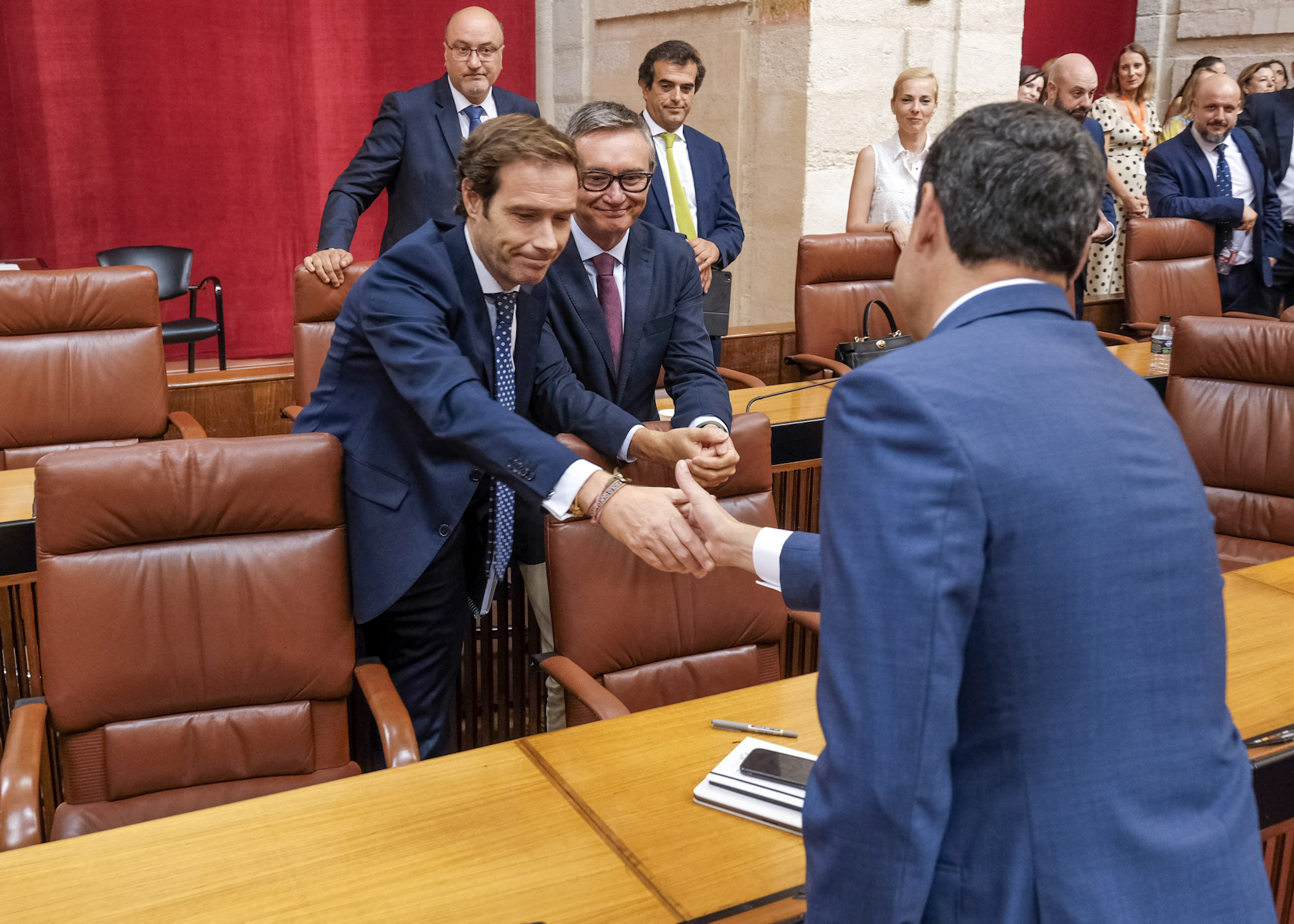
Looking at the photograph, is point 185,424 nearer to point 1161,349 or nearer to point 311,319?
point 311,319

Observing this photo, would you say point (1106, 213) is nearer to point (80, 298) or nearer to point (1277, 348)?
point (1277, 348)

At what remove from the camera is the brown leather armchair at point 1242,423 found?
9.52ft

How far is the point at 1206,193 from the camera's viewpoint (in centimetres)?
503

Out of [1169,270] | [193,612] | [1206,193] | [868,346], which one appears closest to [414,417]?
[193,612]

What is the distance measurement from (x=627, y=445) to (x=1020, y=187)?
47.3 inches

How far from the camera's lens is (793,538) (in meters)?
1.33

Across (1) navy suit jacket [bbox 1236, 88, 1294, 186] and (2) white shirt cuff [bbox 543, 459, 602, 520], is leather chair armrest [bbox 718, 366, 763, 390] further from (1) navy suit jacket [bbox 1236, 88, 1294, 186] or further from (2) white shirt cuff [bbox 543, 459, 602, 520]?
(1) navy suit jacket [bbox 1236, 88, 1294, 186]

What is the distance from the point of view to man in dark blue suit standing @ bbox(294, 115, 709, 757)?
1.81m

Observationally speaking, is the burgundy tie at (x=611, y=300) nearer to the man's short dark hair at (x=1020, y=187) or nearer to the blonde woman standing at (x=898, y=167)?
the man's short dark hair at (x=1020, y=187)

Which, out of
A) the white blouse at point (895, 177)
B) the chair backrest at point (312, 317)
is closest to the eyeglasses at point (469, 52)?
the chair backrest at point (312, 317)

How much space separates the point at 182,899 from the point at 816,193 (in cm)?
433

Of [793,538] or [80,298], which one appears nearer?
[793,538]

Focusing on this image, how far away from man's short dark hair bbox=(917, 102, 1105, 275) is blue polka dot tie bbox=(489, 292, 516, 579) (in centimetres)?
120

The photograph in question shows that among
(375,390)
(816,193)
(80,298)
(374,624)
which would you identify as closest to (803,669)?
(374,624)
